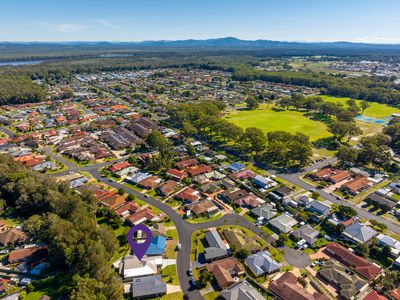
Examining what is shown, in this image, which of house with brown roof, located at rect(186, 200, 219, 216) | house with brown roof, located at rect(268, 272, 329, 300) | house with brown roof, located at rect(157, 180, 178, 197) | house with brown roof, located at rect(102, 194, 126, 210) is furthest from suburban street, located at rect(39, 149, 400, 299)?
house with brown roof, located at rect(268, 272, 329, 300)

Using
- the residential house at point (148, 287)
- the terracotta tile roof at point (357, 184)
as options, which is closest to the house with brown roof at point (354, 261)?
the terracotta tile roof at point (357, 184)

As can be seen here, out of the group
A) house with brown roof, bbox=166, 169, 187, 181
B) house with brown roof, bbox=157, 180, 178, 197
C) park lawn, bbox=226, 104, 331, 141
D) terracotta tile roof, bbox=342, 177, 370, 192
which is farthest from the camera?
park lawn, bbox=226, 104, 331, 141

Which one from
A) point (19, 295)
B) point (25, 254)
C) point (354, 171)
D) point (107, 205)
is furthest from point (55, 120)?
point (354, 171)

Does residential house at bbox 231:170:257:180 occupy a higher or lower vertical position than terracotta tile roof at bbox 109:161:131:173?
lower

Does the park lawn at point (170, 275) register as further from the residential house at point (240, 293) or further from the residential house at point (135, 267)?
the residential house at point (240, 293)

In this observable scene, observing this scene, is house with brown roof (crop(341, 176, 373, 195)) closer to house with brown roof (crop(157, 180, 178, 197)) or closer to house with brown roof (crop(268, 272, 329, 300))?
house with brown roof (crop(268, 272, 329, 300))

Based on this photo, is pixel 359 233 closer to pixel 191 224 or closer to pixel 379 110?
pixel 191 224

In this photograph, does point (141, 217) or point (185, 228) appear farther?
point (141, 217)

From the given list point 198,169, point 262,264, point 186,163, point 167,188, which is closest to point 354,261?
point 262,264
